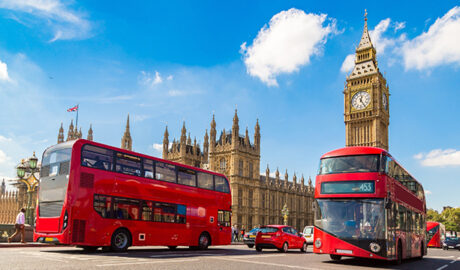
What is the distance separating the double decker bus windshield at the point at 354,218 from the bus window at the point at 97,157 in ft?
26.5

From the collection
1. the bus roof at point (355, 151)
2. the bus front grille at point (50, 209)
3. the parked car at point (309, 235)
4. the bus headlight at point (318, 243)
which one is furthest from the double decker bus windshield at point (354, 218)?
the parked car at point (309, 235)

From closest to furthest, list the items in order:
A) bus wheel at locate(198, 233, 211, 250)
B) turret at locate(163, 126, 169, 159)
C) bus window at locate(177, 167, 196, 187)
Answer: bus window at locate(177, 167, 196, 187) → bus wheel at locate(198, 233, 211, 250) → turret at locate(163, 126, 169, 159)

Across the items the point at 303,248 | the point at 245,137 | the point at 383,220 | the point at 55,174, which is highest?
the point at 245,137

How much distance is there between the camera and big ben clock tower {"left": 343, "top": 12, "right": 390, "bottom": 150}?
70625 millimetres

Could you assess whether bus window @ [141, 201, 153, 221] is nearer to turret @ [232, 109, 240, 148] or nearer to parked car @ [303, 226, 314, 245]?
parked car @ [303, 226, 314, 245]

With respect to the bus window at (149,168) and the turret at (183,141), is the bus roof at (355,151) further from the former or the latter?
the turret at (183,141)

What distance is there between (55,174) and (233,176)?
43.7 metres

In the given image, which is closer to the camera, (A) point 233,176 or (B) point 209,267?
(B) point 209,267

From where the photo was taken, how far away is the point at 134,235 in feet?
51.8

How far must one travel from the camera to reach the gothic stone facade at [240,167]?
5800 centimetres

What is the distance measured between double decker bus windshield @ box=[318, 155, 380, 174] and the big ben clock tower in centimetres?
5893

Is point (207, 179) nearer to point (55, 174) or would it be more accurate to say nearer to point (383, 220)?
point (55, 174)

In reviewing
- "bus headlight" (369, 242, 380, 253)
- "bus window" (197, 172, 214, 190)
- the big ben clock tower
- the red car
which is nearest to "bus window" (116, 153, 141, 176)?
"bus window" (197, 172, 214, 190)

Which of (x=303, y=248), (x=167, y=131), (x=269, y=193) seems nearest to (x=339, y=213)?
(x=303, y=248)
